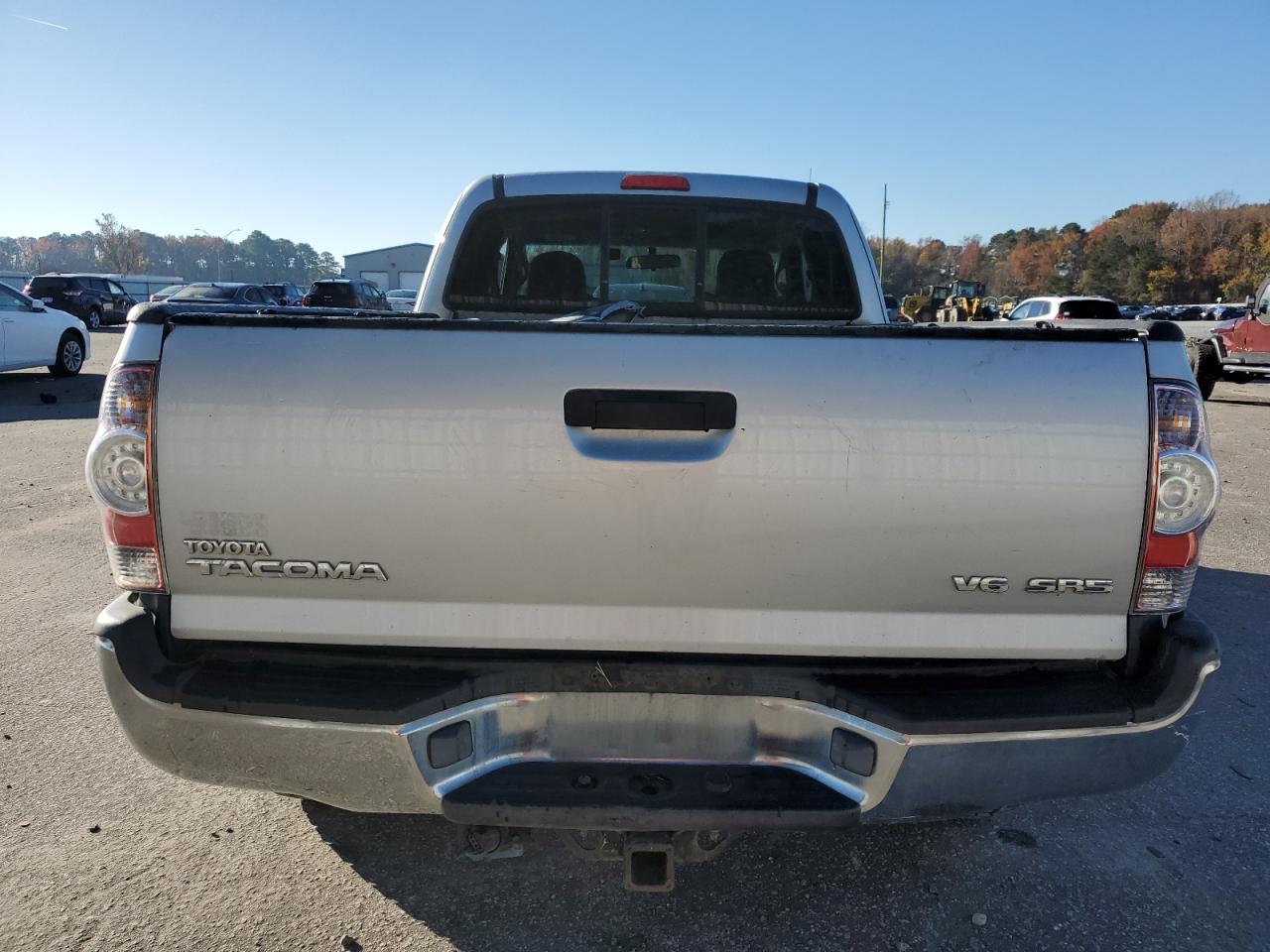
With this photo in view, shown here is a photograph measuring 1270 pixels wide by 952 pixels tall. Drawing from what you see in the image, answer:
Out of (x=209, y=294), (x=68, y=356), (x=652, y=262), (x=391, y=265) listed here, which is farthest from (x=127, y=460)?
(x=391, y=265)

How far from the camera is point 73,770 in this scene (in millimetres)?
3199

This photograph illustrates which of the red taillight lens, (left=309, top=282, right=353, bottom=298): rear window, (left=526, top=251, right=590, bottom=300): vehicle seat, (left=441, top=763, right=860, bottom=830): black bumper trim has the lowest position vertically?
(left=441, top=763, right=860, bottom=830): black bumper trim

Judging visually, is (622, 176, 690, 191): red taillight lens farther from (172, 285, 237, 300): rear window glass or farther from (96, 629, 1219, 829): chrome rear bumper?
(172, 285, 237, 300): rear window glass

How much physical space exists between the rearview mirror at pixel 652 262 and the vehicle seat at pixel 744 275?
0.20 m

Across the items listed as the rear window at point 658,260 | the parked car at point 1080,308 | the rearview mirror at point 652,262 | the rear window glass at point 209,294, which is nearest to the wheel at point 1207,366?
the parked car at point 1080,308

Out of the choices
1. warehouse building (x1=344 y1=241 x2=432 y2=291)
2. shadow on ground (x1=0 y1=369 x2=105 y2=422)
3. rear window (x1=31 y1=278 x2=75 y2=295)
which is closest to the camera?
shadow on ground (x1=0 y1=369 x2=105 y2=422)

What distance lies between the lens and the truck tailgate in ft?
6.17

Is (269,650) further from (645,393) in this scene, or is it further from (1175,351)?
(1175,351)

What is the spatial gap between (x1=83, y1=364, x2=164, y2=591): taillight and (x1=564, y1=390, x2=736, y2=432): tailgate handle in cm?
97

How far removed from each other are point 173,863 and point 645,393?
2168 millimetres

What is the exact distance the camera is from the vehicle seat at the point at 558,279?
12.7 feet

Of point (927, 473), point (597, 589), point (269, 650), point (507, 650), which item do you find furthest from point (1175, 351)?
point (269, 650)

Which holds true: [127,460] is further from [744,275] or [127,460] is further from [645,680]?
[744,275]

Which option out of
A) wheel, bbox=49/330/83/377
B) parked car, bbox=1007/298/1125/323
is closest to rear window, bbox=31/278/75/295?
wheel, bbox=49/330/83/377
